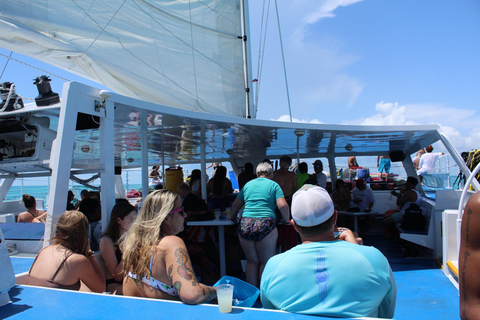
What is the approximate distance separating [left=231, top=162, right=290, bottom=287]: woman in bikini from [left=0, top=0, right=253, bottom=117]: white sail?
3061 millimetres

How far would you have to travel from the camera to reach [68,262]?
2.37 metres

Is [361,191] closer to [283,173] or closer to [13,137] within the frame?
[283,173]

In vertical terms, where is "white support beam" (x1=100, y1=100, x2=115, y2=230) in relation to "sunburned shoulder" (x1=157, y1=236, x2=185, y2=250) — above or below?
above

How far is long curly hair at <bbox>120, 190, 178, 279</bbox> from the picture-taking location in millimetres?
1994

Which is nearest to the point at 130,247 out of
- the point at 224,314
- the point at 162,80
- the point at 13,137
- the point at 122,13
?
the point at 224,314

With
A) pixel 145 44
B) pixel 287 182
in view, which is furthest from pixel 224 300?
pixel 145 44

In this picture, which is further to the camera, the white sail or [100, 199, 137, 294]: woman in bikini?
the white sail

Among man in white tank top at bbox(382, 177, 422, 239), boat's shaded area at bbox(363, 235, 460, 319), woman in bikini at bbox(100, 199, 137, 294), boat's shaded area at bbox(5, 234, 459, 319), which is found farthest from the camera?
man in white tank top at bbox(382, 177, 422, 239)

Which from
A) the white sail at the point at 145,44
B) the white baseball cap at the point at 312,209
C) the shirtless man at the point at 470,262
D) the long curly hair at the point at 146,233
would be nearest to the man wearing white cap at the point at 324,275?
the white baseball cap at the point at 312,209

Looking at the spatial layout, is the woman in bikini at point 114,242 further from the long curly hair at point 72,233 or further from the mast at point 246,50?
the mast at point 246,50

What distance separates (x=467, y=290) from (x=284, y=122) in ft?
13.5

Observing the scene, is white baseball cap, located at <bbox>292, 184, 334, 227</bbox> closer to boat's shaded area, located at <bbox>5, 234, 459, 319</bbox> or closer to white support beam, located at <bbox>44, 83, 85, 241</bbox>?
boat's shaded area, located at <bbox>5, 234, 459, 319</bbox>

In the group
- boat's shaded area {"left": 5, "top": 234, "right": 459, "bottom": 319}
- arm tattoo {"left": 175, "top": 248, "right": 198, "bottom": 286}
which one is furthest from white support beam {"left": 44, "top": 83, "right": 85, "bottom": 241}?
arm tattoo {"left": 175, "top": 248, "right": 198, "bottom": 286}

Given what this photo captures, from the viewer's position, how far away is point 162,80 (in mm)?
6625
